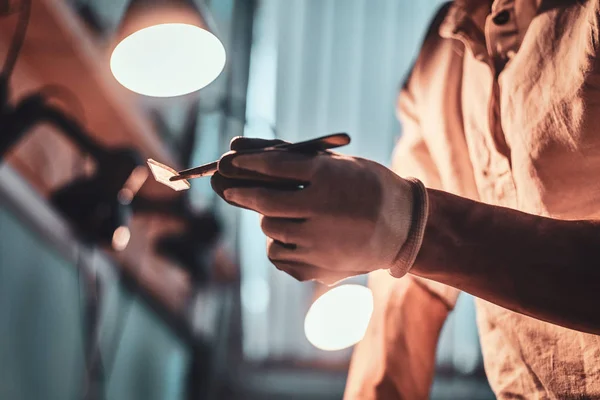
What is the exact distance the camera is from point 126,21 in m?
1.06

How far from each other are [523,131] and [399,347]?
1.40 feet

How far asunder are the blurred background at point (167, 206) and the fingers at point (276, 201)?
25.8 inches

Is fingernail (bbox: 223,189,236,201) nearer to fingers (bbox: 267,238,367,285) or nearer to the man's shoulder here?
fingers (bbox: 267,238,367,285)

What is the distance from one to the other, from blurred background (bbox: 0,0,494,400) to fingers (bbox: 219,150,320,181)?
67 centimetres

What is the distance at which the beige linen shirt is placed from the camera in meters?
0.84

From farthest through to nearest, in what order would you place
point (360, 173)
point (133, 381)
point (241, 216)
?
point (241, 216)
point (133, 381)
point (360, 173)

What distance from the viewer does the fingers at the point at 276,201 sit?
611 millimetres

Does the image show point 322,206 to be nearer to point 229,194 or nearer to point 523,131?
point 229,194

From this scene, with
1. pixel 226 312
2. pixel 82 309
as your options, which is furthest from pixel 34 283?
pixel 226 312

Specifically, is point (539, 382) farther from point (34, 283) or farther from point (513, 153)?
point (34, 283)

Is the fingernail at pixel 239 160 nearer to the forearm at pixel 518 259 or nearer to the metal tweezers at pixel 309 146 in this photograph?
the metal tweezers at pixel 309 146

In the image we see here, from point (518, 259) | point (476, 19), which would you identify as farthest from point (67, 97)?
point (518, 259)

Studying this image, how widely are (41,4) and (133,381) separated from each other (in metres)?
1.53

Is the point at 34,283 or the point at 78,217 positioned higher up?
the point at 78,217
